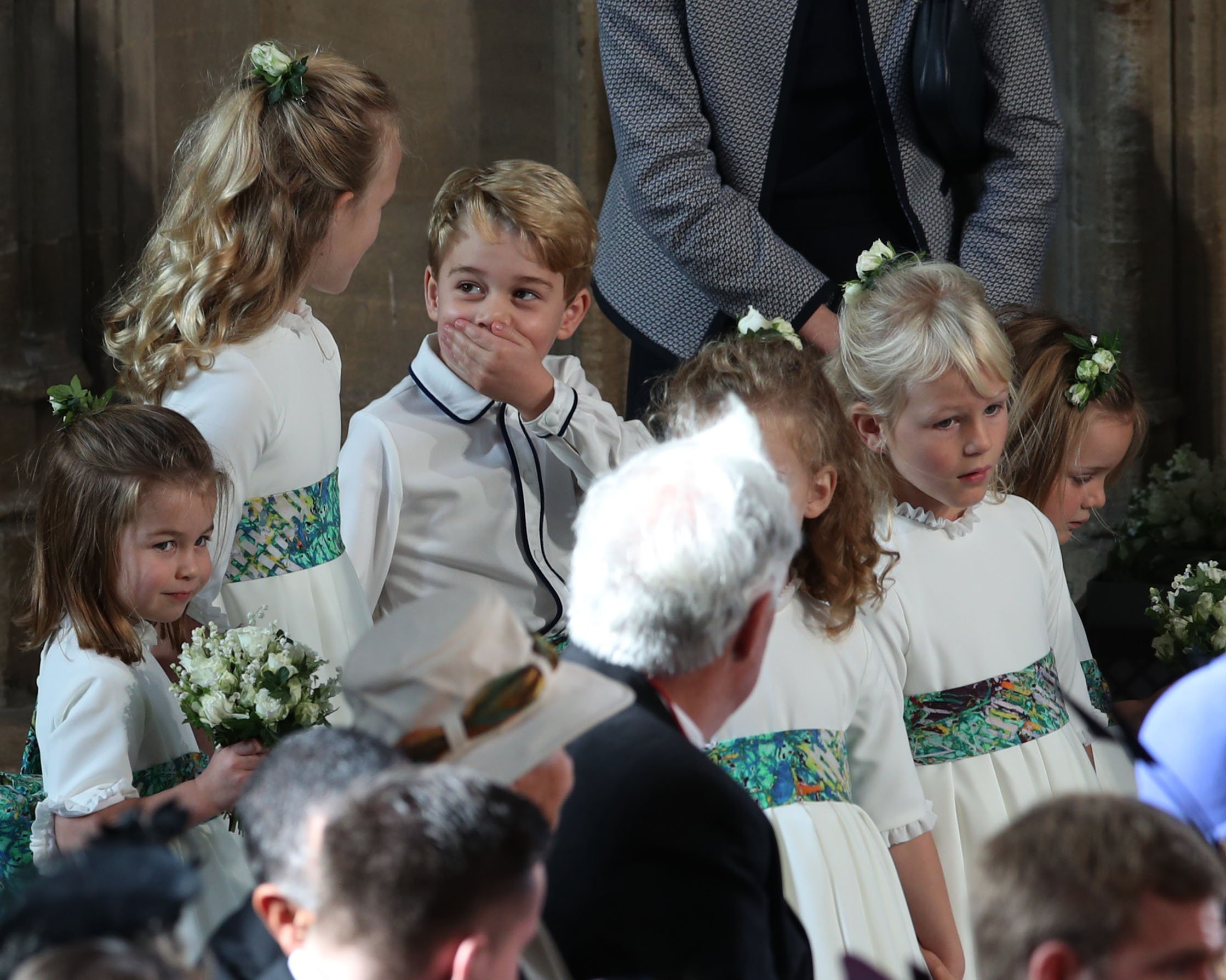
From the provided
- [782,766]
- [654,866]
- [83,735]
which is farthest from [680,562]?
[83,735]

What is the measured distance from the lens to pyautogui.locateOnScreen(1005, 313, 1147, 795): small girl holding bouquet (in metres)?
→ 3.58

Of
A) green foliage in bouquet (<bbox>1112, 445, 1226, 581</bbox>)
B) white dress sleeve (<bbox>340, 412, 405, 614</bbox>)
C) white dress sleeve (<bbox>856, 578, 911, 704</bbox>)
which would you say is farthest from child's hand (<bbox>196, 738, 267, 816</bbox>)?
green foliage in bouquet (<bbox>1112, 445, 1226, 581</bbox>)

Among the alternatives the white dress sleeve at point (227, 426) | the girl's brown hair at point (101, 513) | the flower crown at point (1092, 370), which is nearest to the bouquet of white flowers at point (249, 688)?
the girl's brown hair at point (101, 513)

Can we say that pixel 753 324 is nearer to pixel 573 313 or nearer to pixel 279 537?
pixel 573 313

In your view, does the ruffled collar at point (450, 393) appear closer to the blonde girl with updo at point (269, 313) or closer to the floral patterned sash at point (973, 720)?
the blonde girl with updo at point (269, 313)

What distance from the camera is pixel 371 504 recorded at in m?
3.21

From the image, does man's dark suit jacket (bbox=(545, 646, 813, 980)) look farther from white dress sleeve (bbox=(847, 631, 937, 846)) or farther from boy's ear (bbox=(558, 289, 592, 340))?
boy's ear (bbox=(558, 289, 592, 340))

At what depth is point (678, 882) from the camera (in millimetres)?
1528

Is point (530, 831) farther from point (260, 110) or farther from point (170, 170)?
point (170, 170)

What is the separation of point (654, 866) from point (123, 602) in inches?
58.3

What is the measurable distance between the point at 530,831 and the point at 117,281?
345 cm

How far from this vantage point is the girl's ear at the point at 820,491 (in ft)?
8.77

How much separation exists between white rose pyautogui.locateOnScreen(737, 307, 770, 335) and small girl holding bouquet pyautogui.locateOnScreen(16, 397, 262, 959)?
98 centimetres

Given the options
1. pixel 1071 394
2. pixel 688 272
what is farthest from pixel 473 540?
pixel 1071 394
